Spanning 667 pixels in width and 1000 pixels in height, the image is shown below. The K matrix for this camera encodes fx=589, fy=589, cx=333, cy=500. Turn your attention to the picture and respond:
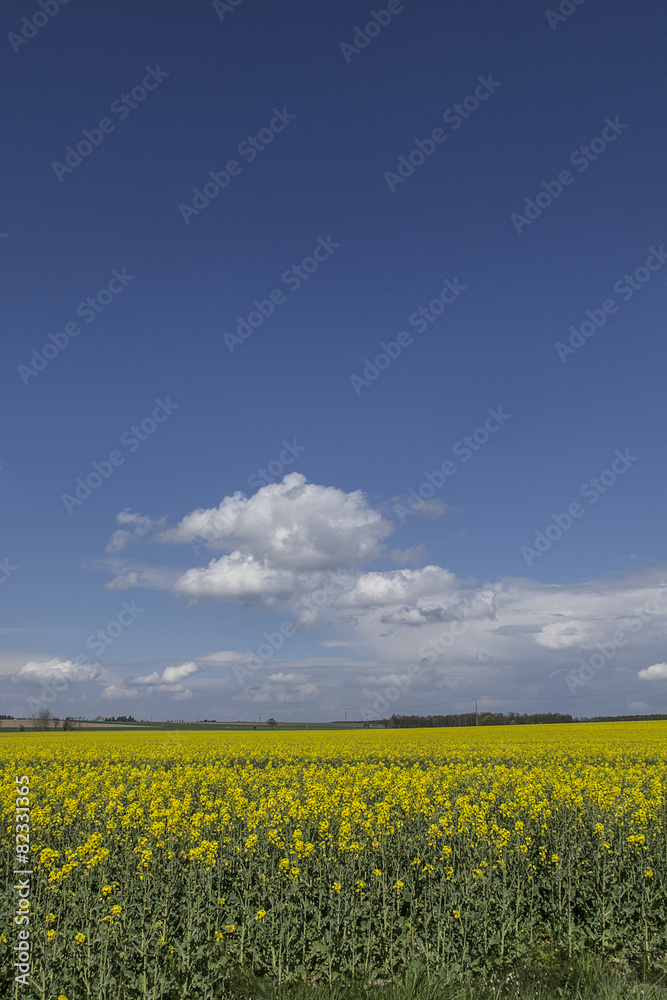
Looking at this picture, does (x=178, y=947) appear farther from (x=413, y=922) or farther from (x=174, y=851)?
(x=413, y=922)

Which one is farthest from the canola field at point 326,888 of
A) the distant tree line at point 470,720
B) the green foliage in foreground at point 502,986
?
the distant tree line at point 470,720

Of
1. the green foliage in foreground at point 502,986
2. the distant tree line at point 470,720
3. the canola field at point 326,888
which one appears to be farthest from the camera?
the distant tree line at point 470,720

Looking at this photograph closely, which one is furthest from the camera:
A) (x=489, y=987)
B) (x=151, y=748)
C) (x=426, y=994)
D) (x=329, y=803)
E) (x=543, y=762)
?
(x=151, y=748)

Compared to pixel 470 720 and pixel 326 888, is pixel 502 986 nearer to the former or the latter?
pixel 326 888

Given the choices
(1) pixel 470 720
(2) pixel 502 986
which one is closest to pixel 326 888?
(2) pixel 502 986

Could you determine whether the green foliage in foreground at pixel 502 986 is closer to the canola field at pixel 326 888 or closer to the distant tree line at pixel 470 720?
the canola field at pixel 326 888

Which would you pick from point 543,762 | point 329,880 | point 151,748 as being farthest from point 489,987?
point 151,748

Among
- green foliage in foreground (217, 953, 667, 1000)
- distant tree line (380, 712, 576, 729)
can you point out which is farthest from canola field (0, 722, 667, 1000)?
distant tree line (380, 712, 576, 729)

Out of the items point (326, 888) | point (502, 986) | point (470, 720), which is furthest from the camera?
point (470, 720)

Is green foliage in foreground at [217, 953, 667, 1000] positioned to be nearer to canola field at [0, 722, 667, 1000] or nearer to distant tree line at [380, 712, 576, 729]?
canola field at [0, 722, 667, 1000]

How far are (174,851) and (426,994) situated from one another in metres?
4.10

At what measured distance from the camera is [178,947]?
6004 millimetres

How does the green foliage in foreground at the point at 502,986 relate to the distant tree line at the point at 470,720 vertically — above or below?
above

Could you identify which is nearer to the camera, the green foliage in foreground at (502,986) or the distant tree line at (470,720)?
the green foliage in foreground at (502,986)
